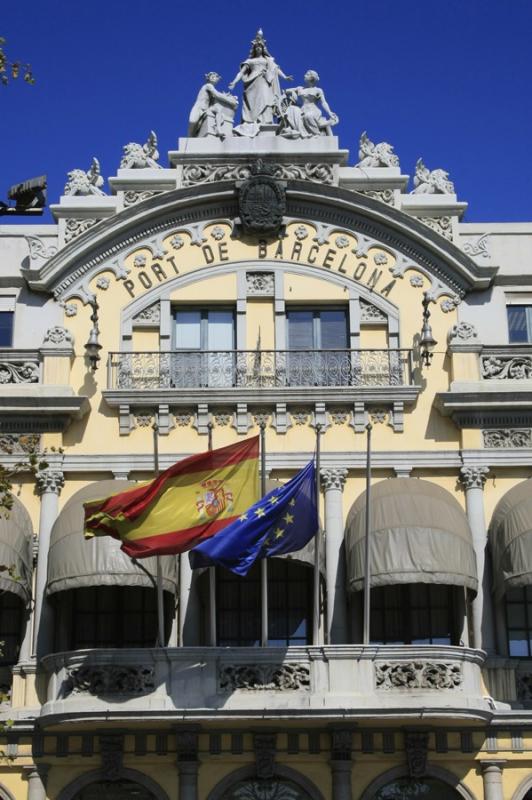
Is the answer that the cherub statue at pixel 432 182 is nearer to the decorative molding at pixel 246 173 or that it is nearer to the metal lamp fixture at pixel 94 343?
the decorative molding at pixel 246 173

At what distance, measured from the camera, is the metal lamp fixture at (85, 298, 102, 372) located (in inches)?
1211

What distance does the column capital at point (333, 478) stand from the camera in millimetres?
30031

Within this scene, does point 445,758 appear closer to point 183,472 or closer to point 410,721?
point 410,721

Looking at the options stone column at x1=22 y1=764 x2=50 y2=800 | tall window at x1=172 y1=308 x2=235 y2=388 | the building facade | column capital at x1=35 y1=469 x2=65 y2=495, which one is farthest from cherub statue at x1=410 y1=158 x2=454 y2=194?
stone column at x1=22 y1=764 x2=50 y2=800

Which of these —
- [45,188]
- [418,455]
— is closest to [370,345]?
[418,455]

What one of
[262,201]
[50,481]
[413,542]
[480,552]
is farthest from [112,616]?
[262,201]

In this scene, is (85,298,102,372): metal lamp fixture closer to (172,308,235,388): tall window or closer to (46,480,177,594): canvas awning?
(172,308,235,388): tall window

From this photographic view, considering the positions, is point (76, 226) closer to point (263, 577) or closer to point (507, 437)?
point (263, 577)

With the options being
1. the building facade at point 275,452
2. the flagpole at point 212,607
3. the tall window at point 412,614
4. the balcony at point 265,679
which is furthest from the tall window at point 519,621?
the flagpole at point 212,607

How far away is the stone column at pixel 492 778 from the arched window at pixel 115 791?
255 inches

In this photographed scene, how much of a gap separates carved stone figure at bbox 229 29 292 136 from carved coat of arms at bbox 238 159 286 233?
6.42ft

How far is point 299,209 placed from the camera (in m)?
32.8

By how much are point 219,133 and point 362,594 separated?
458 inches

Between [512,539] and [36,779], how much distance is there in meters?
10.5
